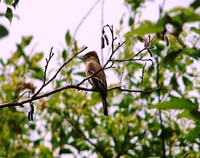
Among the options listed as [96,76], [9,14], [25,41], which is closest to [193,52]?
[9,14]

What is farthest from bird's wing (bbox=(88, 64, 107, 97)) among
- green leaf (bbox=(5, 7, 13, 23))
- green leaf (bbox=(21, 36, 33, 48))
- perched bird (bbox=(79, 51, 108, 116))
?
green leaf (bbox=(5, 7, 13, 23))

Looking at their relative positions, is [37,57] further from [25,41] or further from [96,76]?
[96,76]

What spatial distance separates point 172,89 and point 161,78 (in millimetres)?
491

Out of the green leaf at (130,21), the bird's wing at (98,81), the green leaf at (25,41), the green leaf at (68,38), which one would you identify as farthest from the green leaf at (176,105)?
the green leaf at (25,41)

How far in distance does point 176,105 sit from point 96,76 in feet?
15.6

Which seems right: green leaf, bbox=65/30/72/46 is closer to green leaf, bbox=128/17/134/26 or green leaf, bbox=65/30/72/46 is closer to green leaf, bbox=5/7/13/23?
green leaf, bbox=128/17/134/26

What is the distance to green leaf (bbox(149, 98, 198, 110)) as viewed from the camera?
1364 mm

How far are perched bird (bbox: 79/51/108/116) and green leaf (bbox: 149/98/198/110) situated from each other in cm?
316

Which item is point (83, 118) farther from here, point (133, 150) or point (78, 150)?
point (133, 150)

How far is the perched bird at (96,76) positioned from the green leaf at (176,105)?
316cm

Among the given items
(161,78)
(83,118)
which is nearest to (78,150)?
(83,118)

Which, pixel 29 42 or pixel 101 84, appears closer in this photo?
pixel 101 84

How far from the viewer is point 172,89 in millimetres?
6211

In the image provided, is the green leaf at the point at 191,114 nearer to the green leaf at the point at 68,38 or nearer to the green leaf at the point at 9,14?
the green leaf at the point at 9,14
